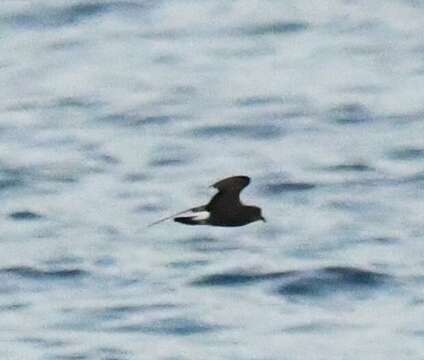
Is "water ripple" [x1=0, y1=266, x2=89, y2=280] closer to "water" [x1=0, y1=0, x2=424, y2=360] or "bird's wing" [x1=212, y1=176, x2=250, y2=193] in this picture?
"water" [x1=0, y1=0, x2=424, y2=360]

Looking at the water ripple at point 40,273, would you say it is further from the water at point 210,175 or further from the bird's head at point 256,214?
the bird's head at point 256,214

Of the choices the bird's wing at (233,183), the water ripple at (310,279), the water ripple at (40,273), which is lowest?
the bird's wing at (233,183)

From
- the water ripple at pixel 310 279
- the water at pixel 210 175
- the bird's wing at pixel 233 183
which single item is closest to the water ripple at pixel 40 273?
the water at pixel 210 175

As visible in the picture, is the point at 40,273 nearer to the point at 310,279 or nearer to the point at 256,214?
the point at 310,279

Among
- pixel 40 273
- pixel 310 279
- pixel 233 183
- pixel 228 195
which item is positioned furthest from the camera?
pixel 40 273

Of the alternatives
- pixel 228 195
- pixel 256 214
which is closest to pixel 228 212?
pixel 228 195

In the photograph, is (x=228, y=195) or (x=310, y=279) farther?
(x=310, y=279)

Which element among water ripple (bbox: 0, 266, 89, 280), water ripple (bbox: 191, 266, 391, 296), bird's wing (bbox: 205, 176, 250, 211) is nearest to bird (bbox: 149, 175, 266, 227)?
bird's wing (bbox: 205, 176, 250, 211)

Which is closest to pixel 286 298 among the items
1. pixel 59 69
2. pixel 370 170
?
pixel 370 170

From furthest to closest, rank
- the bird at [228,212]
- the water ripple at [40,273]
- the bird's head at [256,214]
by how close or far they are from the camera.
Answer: the water ripple at [40,273], the bird's head at [256,214], the bird at [228,212]
